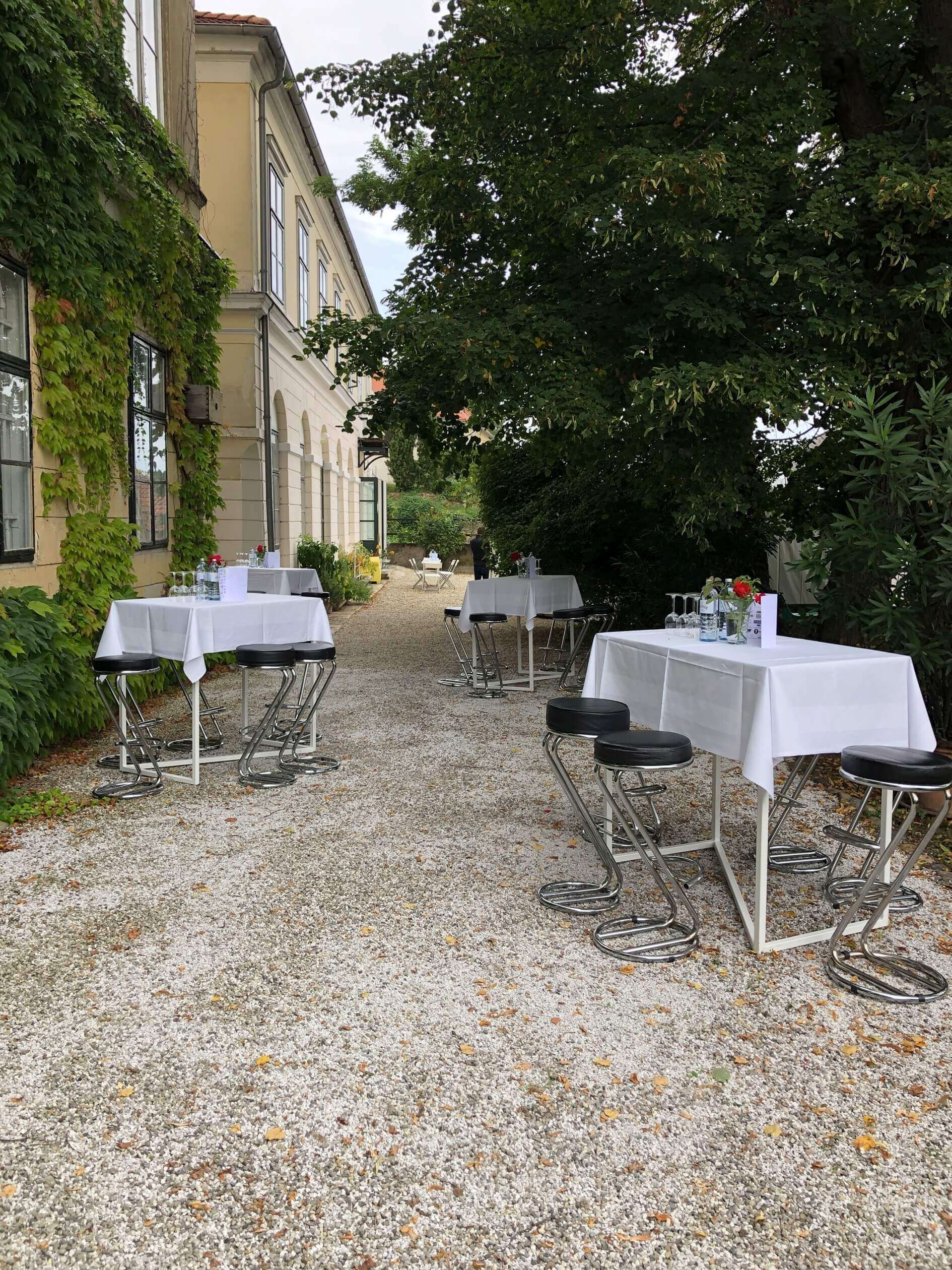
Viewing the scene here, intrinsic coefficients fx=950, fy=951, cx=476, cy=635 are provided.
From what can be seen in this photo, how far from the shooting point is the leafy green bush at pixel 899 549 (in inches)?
189

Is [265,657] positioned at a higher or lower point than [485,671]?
higher

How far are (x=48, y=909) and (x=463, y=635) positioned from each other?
29.5ft

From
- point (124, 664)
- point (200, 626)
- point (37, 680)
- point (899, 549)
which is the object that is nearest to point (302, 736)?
point (200, 626)

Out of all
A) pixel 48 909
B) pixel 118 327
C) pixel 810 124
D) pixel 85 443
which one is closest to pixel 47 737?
pixel 85 443

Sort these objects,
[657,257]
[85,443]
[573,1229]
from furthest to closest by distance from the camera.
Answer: [657,257]
[85,443]
[573,1229]

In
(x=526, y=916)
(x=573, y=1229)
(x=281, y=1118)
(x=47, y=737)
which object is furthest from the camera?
(x=47, y=737)

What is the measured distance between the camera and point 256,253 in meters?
12.4

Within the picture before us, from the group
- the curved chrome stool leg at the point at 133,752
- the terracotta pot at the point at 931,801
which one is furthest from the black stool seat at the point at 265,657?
the terracotta pot at the point at 931,801

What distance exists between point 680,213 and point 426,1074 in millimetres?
5922

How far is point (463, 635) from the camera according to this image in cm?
1239

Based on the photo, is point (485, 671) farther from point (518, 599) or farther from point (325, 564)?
point (325, 564)

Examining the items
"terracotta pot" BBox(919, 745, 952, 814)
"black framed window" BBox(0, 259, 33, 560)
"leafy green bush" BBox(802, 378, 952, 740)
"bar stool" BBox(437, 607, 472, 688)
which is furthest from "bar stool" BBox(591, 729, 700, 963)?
"bar stool" BBox(437, 607, 472, 688)

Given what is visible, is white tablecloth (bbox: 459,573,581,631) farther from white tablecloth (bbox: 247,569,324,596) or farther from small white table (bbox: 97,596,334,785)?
small white table (bbox: 97,596,334,785)

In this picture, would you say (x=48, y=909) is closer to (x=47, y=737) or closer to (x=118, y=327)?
(x=47, y=737)
